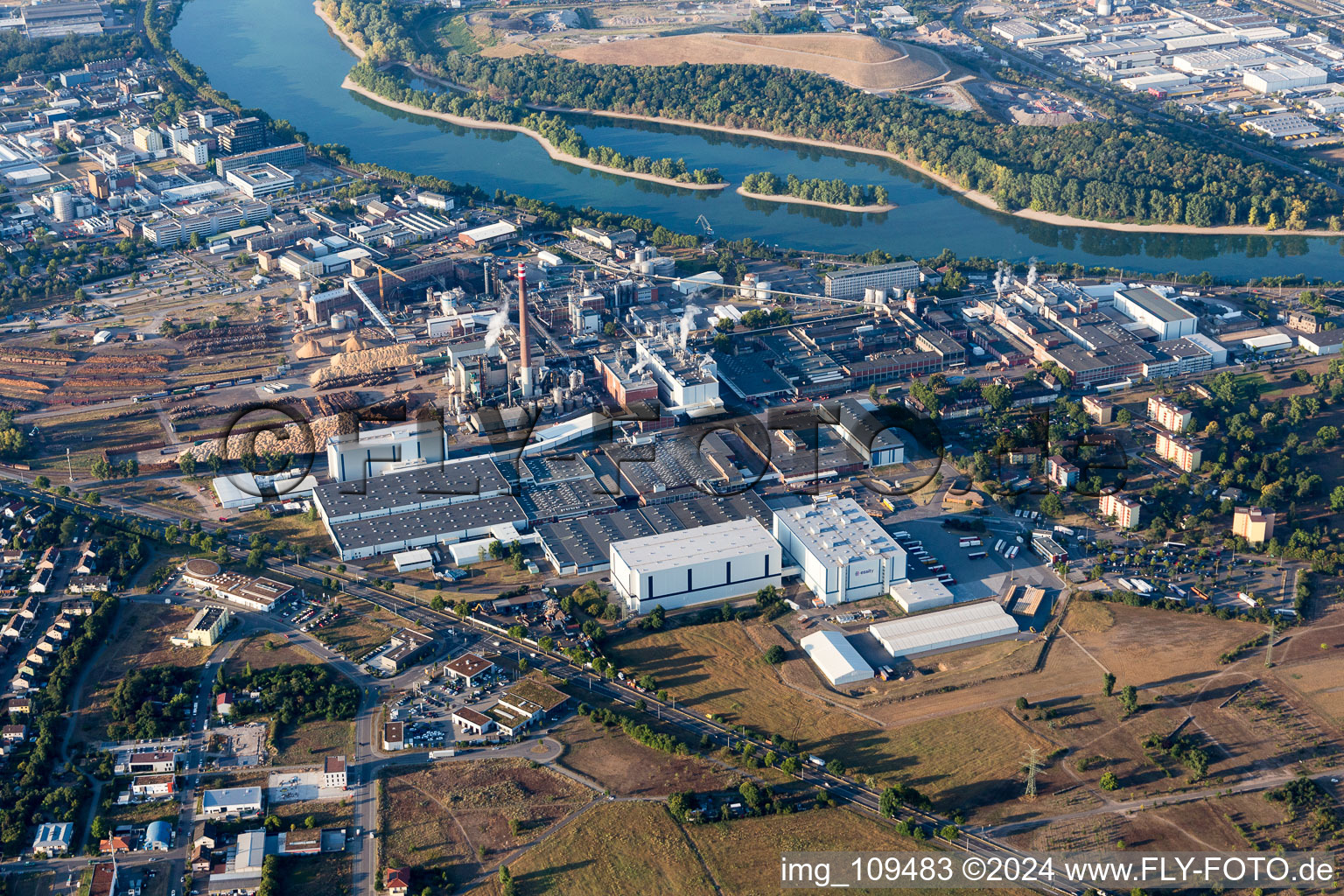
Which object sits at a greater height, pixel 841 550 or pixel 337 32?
pixel 337 32

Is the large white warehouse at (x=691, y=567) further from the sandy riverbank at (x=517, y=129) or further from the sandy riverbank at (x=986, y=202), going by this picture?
the sandy riverbank at (x=517, y=129)

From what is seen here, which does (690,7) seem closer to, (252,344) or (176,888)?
(252,344)

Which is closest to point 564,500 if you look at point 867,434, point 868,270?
point 867,434

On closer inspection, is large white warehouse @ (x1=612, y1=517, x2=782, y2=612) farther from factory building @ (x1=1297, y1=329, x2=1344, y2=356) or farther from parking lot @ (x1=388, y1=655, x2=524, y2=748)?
factory building @ (x1=1297, y1=329, x2=1344, y2=356)

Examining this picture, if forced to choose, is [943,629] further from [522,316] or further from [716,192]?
[716,192]

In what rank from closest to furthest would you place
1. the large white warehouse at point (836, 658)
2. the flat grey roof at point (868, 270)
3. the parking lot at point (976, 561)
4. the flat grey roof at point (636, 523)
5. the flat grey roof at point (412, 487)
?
the large white warehouse at point (836, 658) → the parking lot at point (976, 561) → the flat grey roof at point (636, 523) → the flat grey roof at point (412, 487) → the flat grey roof at point (868, 270)

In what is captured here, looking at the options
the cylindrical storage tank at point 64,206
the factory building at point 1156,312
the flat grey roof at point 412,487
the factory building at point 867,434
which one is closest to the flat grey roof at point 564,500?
the flat grey roof at point 412,487

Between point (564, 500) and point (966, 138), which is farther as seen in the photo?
point (966, 138)
